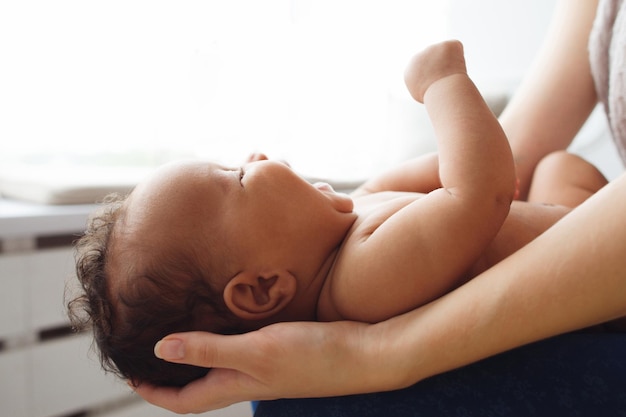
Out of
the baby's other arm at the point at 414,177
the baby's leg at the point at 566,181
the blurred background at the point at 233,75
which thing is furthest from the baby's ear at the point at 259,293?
the blurred background at the point at 233,75

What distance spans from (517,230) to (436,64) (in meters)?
0.28

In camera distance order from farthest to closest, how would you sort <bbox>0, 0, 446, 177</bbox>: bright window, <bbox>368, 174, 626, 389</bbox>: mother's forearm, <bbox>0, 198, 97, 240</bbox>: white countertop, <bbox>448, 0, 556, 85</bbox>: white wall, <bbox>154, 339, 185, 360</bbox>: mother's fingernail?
<bbox>448, 0, 556, 85</bbox>: white wall < <bbox>0, 0, 446, 177</bbox>: bright window < <bbox>0, 198, 97, 240</bbox>: white countertop < <bbox>154, 339, 185, 360</bbox>: mother's fingernail < <bbox>368, 174, 626, 389</bbox>: mother's forearm

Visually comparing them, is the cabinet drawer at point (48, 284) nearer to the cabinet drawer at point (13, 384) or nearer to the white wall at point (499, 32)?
the cabinet drawer at point (13, 384)

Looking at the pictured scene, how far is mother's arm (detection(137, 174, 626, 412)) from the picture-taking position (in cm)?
49

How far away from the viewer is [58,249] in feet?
4.06

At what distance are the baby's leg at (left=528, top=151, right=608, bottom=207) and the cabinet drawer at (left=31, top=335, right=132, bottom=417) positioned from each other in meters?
1.07

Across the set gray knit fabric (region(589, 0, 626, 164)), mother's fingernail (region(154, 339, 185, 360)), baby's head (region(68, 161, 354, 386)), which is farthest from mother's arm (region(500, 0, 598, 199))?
mother's fingernail (region(154, 339, 185, 360))

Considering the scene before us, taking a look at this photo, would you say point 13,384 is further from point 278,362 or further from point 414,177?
point 414,177

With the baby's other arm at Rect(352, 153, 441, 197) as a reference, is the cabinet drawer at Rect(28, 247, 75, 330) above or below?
below

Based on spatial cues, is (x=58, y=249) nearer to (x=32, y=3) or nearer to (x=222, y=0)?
(x=32, y=3)

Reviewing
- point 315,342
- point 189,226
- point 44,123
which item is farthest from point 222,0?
point 315,342

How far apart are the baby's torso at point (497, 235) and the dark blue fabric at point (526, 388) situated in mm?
151

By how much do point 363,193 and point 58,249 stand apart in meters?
0.76

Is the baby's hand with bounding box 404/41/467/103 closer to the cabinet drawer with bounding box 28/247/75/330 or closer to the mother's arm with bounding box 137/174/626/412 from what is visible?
the mother's arm with bounding box 137/174/626/412
